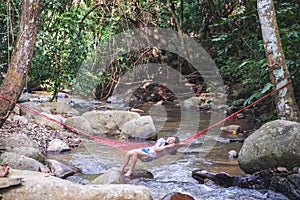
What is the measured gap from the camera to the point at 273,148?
13.1 ft

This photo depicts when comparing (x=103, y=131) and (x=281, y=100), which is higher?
(x=281, y=100)

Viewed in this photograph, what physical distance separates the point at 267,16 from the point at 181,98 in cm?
687

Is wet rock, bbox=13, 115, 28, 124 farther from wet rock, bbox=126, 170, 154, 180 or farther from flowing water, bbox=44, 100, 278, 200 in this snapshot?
wet rock, bbox=126, 170, 154, 180

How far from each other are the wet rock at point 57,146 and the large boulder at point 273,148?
2738 mm

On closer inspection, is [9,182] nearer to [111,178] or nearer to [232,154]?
[111,178]

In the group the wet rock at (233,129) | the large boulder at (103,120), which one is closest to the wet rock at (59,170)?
the large boulder at (103,120)

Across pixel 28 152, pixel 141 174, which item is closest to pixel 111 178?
pixel 141 174

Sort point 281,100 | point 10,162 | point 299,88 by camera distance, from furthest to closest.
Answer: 1. point 299,88
2. point 281,100
3. point 10,162

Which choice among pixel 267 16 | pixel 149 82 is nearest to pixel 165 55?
pixel 149 82

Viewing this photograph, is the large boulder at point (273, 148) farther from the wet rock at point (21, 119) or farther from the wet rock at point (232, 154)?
the wet rock at point (21, 119)

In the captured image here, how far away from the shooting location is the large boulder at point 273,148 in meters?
3.89

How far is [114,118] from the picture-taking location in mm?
7230

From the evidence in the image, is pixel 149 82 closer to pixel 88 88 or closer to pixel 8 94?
pixel 88 88

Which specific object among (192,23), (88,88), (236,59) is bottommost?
(88,88)
